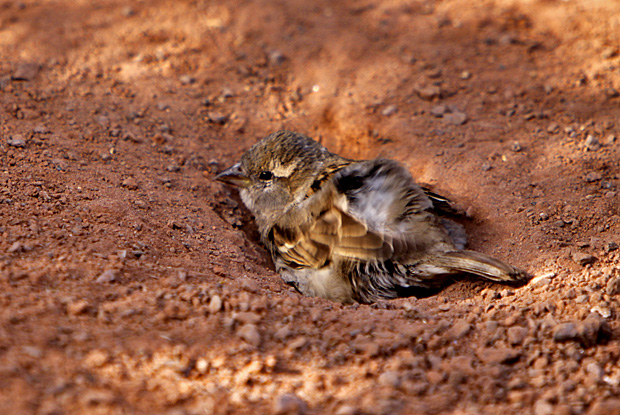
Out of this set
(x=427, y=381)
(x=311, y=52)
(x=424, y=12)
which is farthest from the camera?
(x=424, y=12)

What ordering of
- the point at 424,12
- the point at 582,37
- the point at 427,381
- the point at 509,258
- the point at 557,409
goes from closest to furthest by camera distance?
the point at 557,409 < the point at 427,381 < the point at 509,258 < the point at 582,37 < the point at 424,12

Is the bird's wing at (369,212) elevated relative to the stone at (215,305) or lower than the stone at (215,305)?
elevated

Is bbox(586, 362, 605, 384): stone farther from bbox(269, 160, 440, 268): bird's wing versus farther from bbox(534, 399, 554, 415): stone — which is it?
bbox(269, 160, 440, 268): bird's wing

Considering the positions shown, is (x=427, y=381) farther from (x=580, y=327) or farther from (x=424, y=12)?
(x=424, y=12)

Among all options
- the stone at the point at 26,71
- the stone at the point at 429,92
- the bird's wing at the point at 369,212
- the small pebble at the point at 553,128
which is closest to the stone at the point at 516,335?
the bird's wing at the point at 369,212

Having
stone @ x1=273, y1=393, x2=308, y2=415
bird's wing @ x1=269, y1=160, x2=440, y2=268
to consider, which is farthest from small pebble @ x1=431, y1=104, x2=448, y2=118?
stone @ x1=273, y1=393, x2=308, y2=415

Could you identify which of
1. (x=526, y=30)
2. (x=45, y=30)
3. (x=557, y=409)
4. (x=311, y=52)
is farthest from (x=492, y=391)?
(x=45, y=30)

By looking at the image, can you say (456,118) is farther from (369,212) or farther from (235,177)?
(235,177)

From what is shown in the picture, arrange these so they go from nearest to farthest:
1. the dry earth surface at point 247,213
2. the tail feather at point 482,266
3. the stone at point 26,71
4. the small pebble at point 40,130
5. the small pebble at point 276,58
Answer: the dry earth surface at point 247,213
the tail feather at point 482,266
the small pebble at point 40,130
the stone at point 26,71
the small pebble at point 276,58

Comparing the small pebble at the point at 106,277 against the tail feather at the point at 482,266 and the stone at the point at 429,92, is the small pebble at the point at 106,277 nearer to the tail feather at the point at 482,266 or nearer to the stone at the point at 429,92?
the tail feather at the point at 482,266
